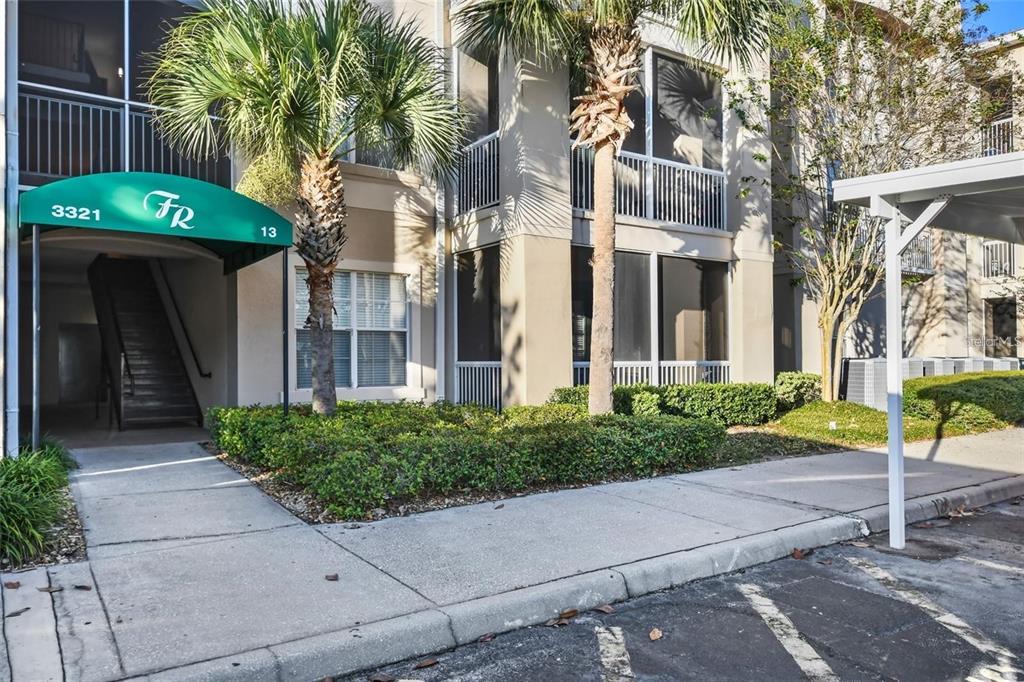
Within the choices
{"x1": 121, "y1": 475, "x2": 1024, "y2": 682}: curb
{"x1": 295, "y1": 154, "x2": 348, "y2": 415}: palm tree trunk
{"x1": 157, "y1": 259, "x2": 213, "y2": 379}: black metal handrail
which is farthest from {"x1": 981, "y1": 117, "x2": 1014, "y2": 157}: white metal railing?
{"x1": 157, "y1": 259, "x2": 213, "y2": 379}: black metal handrail

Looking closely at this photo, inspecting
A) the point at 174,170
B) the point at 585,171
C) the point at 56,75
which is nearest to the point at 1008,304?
the point at 585,171

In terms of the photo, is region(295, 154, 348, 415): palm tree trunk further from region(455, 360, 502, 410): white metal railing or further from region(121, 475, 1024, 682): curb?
region(121, 475, 1024, 682): curb

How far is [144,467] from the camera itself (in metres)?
8.67

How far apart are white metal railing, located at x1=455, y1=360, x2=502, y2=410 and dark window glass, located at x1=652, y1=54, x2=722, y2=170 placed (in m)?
5.34

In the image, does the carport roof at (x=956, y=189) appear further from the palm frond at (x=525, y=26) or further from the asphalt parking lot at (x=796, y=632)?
the palm frond at (x=525, y=26)

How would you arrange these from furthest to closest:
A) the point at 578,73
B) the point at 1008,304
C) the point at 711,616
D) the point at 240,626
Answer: the point at 1008,304 < the point at 578,73 < the point at 711,616 < the point at 240,626

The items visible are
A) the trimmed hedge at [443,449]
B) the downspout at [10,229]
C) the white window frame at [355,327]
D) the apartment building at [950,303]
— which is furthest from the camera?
the apartment building at [950,303]

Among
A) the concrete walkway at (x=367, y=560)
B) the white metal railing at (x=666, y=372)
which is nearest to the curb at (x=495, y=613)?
the concrete walkway at (x=367, y=560)

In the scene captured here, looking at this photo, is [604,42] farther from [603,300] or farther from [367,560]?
[367,560]

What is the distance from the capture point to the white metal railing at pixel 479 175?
40.2ft

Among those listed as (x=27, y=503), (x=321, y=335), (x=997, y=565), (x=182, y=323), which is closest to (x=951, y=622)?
(x=997, y=565)

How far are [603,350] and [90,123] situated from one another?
25.7ft

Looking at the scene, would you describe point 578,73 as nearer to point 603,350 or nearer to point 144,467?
point 603,350

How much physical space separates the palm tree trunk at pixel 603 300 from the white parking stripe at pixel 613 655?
534 centimetres
